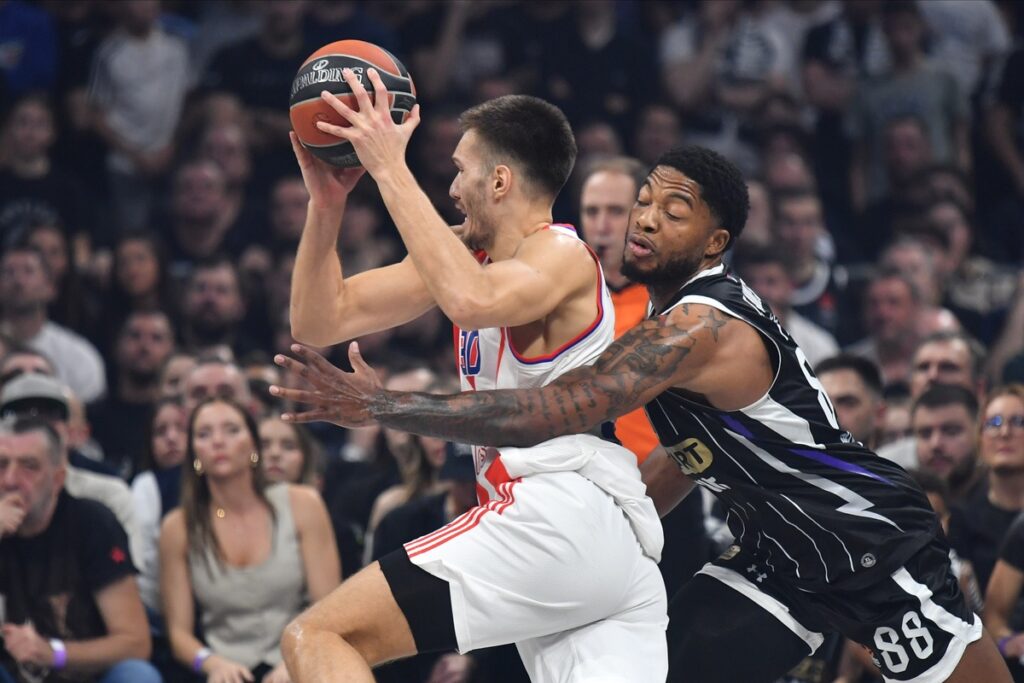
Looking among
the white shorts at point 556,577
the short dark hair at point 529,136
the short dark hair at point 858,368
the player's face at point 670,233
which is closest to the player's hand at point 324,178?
the short dark hair at point 529,136

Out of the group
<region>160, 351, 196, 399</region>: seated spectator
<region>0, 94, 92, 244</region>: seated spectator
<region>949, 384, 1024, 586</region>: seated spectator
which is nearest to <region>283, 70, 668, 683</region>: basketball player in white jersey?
<region>949, 384, 1024, 586</region>: seated spectator

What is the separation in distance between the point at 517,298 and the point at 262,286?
593 cm

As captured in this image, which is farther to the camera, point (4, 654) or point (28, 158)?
point (28, 158)

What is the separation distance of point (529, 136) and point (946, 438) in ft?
11.4

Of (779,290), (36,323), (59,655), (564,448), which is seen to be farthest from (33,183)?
(564,448)

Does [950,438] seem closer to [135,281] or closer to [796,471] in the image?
[796,471]

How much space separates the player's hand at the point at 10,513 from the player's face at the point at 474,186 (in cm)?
269

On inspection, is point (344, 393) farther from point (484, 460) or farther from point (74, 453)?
point (74, 453)

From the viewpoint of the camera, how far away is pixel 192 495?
6598mm

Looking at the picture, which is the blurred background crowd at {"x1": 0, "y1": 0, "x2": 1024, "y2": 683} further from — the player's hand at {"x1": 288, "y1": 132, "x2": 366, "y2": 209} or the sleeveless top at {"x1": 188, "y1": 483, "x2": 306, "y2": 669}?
the player's hand at {"x1": 288, "y1": 132, "x2": 366, "y2": 209}

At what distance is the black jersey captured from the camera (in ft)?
14.1

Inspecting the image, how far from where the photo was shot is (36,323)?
8.92m

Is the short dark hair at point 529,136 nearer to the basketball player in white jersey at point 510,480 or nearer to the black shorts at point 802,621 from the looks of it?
the basketball player in white jersey at point 510,480

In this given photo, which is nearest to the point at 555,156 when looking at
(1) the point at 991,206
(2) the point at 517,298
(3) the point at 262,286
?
(2) the point at 517,298
